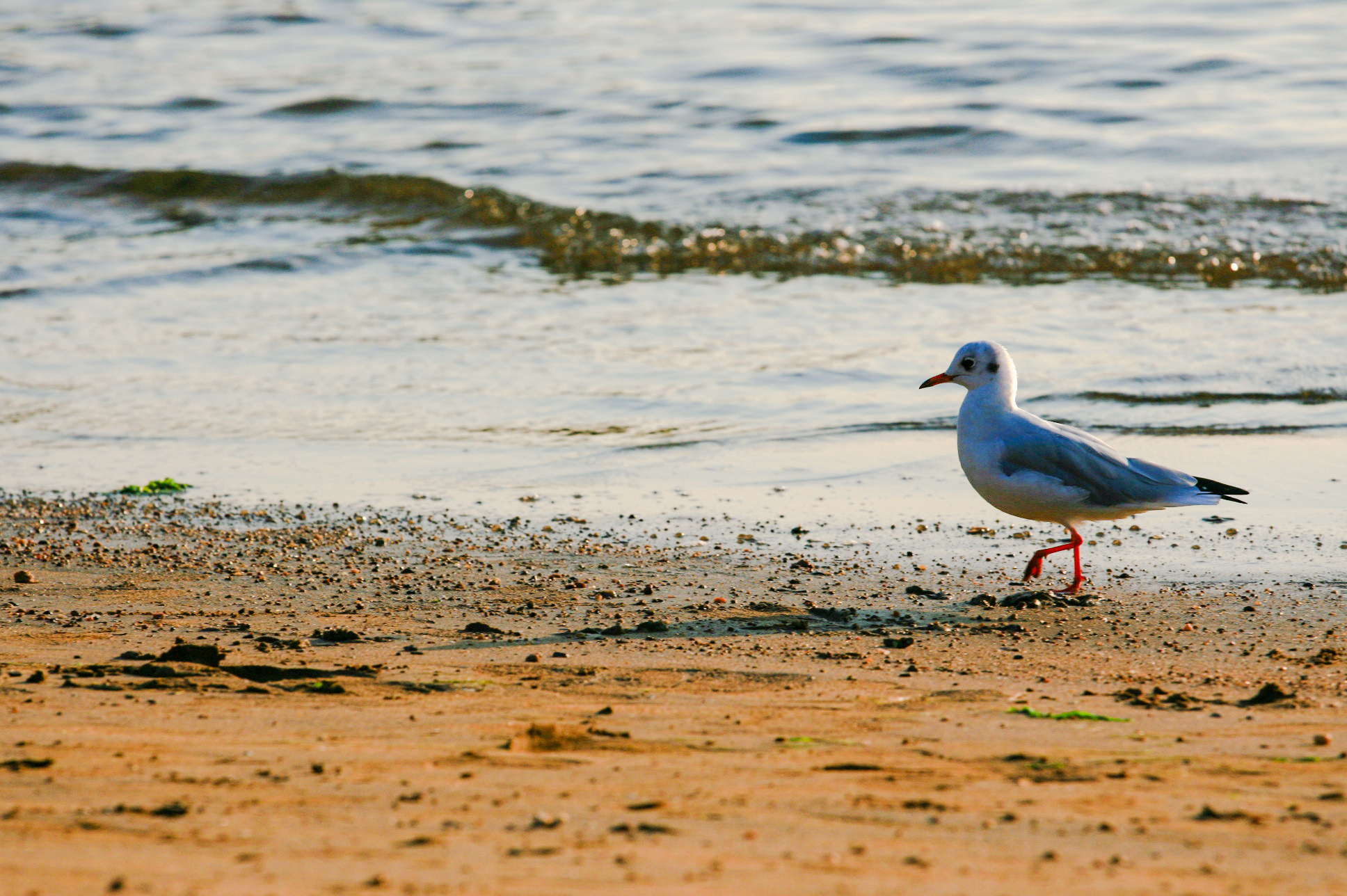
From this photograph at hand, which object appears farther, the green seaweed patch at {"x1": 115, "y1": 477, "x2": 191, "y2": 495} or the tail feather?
the green seaweed patch at {"x1": 115, "y1": 477, "x2": 191, "y2": 495}

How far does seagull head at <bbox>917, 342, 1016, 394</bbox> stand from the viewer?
6309 mm

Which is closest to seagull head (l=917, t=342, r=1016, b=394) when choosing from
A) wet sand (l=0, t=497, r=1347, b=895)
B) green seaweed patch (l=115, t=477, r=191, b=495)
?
wet sand (l=0, t=497, r=1347, b=895)

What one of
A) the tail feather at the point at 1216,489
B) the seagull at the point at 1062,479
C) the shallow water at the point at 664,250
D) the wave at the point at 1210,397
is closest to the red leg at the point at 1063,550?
the seagull at the point at 1062,479

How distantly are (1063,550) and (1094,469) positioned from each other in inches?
16.1

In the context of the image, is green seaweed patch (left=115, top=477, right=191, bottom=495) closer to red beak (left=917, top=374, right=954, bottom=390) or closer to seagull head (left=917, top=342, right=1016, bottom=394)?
red beak (left=917, top=374, right=954, bottom=390)

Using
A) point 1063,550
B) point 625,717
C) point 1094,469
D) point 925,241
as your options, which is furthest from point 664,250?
point 625,717

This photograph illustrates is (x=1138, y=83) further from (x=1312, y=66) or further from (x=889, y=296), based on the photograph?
(x=889, y=296)

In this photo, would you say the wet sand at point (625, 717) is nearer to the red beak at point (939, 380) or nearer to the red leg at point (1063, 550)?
the red leg at point (1063, 550)

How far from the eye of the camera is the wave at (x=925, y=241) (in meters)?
12.5

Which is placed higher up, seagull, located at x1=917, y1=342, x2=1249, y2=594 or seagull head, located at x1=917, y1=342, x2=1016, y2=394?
seagull head, located at x1=917, y1=342, x2=1016, y2=394

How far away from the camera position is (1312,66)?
19953mm

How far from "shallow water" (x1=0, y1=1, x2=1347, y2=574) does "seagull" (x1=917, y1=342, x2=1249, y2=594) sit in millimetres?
664

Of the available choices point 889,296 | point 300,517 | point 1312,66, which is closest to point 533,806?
point 300,517

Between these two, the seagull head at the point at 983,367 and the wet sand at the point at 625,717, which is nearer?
the wet sand at the point at 625,717
